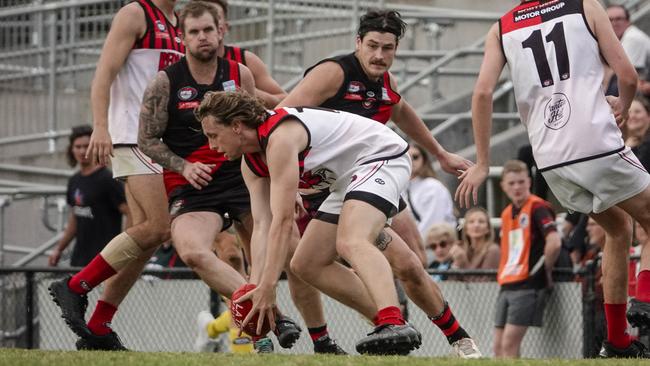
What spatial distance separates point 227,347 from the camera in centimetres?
1203

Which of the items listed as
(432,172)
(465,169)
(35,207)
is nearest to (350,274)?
(465,169)

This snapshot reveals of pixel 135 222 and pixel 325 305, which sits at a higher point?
pixel 135 222

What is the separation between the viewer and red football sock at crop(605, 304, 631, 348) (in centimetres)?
874

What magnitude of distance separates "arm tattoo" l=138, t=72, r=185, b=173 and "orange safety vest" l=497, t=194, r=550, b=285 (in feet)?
11.6

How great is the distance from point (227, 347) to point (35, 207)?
3.60 m

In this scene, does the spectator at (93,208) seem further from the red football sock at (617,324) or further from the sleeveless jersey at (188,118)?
the red football sock at (617,324)

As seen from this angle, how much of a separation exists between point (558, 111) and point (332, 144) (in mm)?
1298

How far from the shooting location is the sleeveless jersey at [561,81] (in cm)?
823

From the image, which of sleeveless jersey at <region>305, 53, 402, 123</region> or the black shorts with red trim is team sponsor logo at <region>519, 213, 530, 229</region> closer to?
sleeveless jersey at <region>305, 53, 402, 123</region>

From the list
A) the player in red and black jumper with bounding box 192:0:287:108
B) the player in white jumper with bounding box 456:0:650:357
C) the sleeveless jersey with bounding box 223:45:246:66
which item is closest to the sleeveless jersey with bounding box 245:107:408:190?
the player in white jumper with bounding box 456:0:650:357

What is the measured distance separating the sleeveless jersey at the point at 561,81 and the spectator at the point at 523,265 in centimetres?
326

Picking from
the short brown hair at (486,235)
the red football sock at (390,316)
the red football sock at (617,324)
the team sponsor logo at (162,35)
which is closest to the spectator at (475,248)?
the short brown hair at (486,235)

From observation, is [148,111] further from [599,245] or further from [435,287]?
[599,245]

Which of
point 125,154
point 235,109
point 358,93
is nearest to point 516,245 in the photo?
point 358,93
